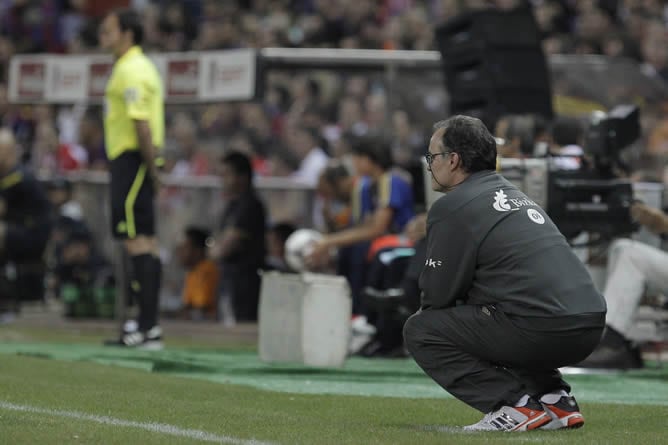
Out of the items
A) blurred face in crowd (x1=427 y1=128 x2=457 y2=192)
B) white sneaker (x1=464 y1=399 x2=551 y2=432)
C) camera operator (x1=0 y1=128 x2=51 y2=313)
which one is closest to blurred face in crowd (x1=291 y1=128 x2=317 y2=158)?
camera operator (x1=0 y1=128 x2=51 y2=313)

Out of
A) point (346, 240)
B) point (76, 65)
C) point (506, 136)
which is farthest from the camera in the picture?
point (76, 65)

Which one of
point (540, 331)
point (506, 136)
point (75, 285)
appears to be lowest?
point (75, 285)

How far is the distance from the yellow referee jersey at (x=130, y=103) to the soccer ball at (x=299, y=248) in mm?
1724

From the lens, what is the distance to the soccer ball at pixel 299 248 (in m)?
12.1

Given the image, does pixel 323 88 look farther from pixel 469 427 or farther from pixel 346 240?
pixel 469 427

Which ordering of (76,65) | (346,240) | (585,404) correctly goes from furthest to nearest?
(76,65)
(346,240)
(585,404)

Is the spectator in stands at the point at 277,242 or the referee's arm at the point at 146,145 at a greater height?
the referee's arm at the point at 146,145

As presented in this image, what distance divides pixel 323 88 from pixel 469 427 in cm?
1132

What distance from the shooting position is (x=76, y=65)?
14836mm

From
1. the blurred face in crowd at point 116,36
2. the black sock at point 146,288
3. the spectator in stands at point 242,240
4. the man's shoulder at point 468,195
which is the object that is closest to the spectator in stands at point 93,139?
the spectator in stands at point 242,240

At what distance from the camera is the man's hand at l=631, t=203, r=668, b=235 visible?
30.9ft

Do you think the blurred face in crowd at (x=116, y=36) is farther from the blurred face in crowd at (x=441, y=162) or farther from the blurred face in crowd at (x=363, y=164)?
the blurred face in crowd at (x=441, y=162)

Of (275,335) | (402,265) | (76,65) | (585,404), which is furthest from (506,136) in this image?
(76,65)

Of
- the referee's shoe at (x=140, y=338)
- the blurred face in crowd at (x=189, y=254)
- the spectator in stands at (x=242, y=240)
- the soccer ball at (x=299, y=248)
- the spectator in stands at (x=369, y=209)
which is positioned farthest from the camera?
the blurred face in crowd at (x=189, y=254)
